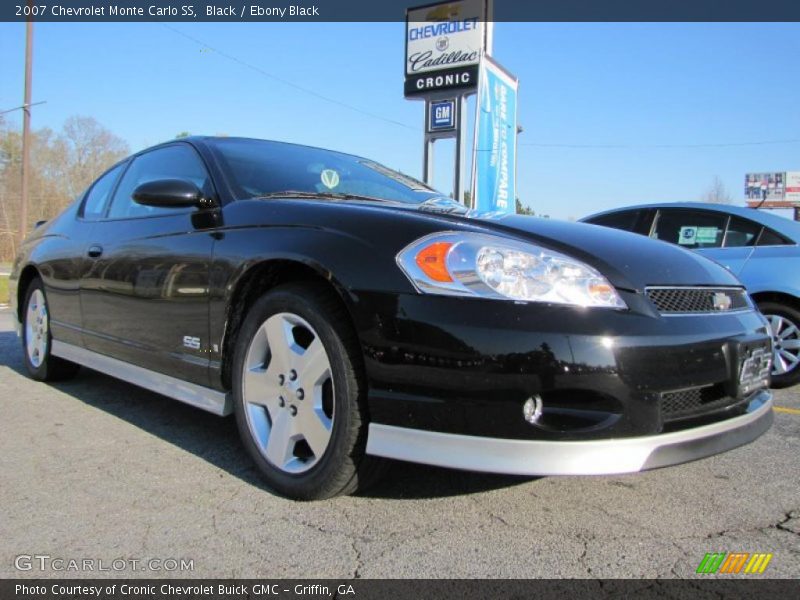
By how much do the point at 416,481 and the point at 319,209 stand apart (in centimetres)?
117

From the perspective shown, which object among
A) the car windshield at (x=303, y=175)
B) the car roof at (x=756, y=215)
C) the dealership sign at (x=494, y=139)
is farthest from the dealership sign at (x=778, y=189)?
the car windshield at (x=303, y=175)

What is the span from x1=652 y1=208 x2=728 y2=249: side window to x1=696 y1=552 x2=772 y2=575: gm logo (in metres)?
3.66

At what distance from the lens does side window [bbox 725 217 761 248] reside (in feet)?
16.5

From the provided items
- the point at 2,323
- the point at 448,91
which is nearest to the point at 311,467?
the point at 2,323

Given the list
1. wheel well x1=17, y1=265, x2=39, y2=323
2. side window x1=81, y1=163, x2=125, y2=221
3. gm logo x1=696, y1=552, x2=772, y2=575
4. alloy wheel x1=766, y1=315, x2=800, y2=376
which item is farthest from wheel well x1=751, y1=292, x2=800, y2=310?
wheel well x1=17, y1=265, x2=39, y2=323

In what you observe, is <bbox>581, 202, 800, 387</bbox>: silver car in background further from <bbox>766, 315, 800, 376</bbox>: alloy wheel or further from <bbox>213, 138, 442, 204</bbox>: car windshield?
<bbox>213, 138, 442, 204</bbox>: car windshield

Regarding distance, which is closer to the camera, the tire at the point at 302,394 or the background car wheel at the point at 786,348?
the tire at the point at 302,394

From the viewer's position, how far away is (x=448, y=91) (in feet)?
42.6

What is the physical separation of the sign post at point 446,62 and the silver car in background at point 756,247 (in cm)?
786

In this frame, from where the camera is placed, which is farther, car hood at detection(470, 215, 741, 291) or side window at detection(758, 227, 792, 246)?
side window at detection(758, 227, 792, 246)

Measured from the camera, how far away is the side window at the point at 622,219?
5691mm

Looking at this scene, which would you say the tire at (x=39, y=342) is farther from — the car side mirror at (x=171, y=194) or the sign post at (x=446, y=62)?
the sign post at (x=446, y=62)

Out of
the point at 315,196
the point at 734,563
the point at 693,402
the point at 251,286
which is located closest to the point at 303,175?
the point at 315,196

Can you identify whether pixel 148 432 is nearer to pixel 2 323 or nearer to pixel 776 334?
pixel 776 334
